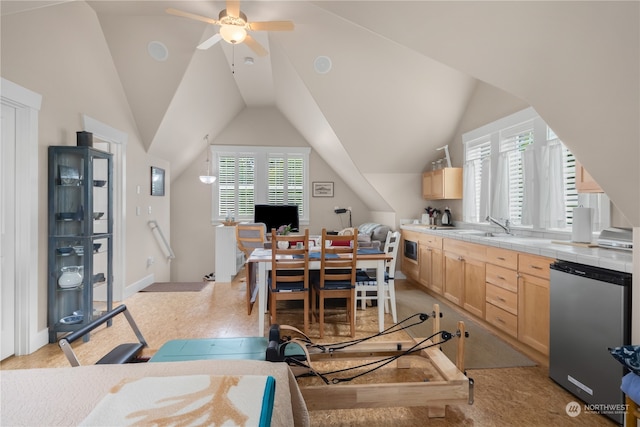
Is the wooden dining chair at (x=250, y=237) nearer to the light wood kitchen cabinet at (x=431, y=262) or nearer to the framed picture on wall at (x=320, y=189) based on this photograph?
the light wood kitchen cabinet at (x=431, y=262)

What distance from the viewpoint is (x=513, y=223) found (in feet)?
12.5

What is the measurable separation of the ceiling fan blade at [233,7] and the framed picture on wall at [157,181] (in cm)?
305

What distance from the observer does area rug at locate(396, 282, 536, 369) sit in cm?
251

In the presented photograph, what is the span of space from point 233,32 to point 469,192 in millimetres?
3680

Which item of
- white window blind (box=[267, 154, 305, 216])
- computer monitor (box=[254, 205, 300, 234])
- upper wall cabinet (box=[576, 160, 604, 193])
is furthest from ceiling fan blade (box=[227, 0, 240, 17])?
white window blind (box=[267, 154, 305, 216])

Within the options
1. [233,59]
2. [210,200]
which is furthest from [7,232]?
[210,200]

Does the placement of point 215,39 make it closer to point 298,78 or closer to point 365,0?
point 298,78

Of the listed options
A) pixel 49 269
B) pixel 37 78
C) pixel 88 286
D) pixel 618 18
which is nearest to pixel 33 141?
pixel 37 78

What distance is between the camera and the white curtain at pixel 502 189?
12.7 ft

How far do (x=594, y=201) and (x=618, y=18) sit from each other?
5.97 ft

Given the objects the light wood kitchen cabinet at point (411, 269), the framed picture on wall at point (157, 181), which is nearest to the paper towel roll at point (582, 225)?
the light wood kitchen cabinet at point (411, 269)

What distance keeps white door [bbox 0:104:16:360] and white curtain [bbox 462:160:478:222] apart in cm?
503

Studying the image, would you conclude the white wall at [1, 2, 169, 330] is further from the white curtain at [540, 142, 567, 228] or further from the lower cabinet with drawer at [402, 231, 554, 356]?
the white curtain at [540, 142, 567, 228]

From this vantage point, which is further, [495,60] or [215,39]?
[215,39]
